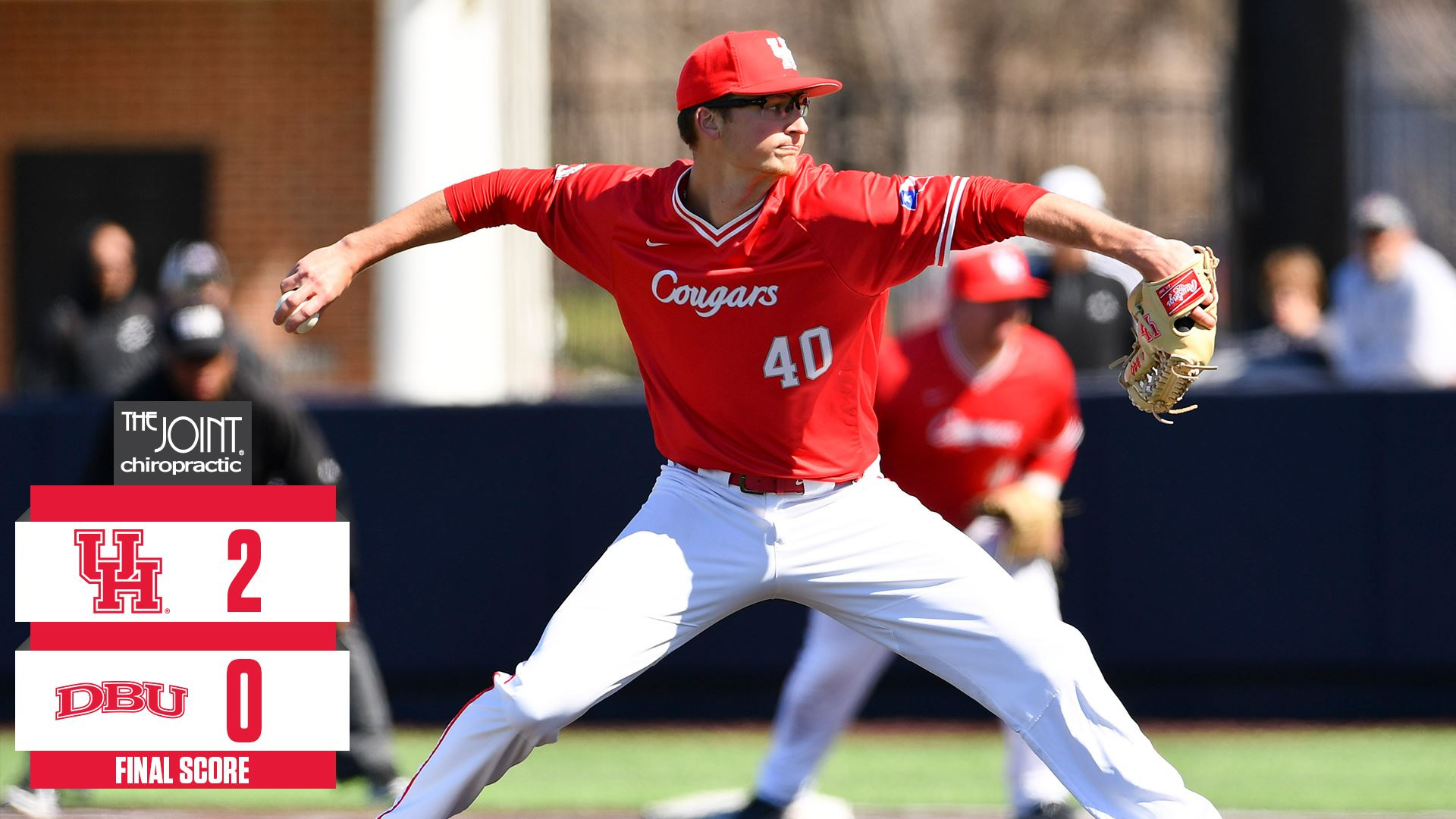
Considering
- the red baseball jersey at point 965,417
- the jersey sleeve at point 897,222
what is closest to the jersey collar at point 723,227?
the jersey sleeve at point 897,222

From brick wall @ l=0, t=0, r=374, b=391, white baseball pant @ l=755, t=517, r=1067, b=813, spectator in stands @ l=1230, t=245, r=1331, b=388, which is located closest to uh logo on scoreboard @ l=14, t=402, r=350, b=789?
white baseball pant @ l=755, t=517, r=1067, b=813

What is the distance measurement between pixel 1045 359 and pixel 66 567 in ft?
10.1

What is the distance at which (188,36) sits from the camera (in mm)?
13211

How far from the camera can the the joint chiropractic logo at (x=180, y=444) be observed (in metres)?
4.86

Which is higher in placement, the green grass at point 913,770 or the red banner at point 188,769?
the red banner at point 188,769

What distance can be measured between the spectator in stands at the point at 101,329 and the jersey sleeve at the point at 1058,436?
15.3ft

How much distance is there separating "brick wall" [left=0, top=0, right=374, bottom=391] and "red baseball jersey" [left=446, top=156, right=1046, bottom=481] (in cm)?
875

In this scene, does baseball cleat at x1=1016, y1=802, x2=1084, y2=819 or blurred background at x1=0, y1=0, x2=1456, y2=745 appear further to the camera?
blurred background at x1=0, y1=0, x2=1456, y2=745

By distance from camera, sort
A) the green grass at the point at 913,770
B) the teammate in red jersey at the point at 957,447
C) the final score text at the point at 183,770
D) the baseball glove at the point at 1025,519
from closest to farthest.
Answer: the final score text at the point at 183,770
the baseball glove at the point at 1025,519
the teammate in red jersey at the point at 957,447
the green grass at the point at 913,770

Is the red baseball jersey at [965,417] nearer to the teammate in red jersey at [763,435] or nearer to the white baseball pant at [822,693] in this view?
the white baseball pant at [822,693]

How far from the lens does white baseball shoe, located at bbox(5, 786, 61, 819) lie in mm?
6023

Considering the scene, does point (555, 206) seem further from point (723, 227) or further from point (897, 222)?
point (897, 222)

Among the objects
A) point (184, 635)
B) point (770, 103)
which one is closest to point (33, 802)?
point (184, 635)

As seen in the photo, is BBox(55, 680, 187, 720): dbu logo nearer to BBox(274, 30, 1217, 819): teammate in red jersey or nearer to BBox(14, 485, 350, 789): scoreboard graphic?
BBox(14, 485, 350, 789): scoreboard graphic
